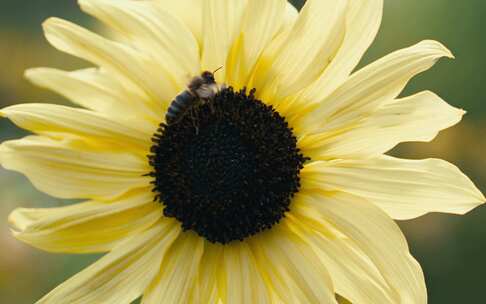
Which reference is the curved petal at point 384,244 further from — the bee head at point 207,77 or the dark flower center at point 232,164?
the bee head at point 207,77

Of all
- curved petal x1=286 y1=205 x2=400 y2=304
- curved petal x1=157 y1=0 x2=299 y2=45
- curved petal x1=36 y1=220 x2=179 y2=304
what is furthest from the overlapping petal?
curved petal x1=157 y1=0 x2=299 y2=45

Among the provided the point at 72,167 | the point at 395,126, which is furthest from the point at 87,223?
the point at 395,126

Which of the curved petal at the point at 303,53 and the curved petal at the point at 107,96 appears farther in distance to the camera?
the curved petal at the point at 107,96

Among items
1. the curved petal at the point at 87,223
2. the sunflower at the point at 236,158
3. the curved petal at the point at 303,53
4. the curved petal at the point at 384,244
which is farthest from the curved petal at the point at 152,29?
the curved petal at the point at 384,244

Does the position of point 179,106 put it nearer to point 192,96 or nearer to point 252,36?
point 192,96

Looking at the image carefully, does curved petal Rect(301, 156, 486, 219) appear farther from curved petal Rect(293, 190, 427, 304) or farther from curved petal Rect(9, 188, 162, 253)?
curved petal Rect(9, 188, 162, 253)

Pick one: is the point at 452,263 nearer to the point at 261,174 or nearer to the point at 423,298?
the point at 423,298
